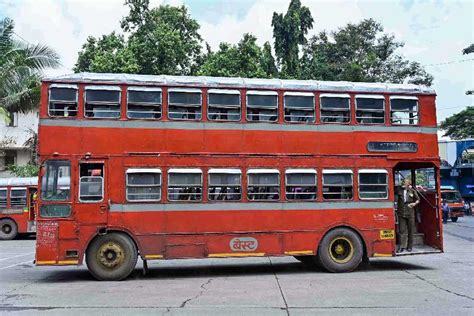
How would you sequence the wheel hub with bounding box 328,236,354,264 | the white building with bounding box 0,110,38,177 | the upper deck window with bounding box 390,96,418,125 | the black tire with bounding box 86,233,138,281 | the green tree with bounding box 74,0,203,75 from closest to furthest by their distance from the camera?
the black tire with bounding box 86,233,138,281 < the wheel hub with bounding box 328,236,354,264 < the upper deck window with bounding box 390,96,418,125 < the green tree with bounding box 74,0,203,75 < the white building with bounding box 0,110,38,177

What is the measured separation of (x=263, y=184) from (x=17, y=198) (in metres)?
15.8

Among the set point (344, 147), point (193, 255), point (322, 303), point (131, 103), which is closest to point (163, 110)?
point (131, 103)

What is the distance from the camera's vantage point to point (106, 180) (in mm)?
11336

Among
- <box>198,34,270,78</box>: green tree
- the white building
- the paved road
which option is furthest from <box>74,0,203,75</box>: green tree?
the paved road

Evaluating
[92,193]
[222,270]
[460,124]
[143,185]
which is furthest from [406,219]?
[460,124]

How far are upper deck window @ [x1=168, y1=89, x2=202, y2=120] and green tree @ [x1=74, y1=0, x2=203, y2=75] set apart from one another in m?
18.9

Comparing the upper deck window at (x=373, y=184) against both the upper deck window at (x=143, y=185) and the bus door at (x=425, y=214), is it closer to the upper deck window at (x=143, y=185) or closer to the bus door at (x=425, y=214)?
the bus door at (x=425, y=214)

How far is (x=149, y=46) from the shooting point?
31641 mm

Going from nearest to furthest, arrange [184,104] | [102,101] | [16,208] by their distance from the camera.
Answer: [102,101], [184,104], [16,208]

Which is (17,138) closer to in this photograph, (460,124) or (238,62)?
(238,62)

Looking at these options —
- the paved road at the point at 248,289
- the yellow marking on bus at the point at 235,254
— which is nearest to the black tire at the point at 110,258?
the paved road at the point at 248,289

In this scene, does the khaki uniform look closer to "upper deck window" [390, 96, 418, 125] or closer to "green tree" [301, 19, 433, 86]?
"upper deck window" [390, 96, 418, 125]

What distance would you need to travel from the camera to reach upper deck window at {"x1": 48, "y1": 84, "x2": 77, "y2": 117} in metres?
11.3

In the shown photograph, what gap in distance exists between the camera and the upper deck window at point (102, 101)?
1141 centimetres
